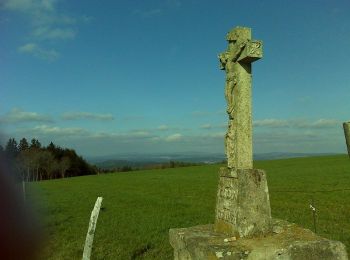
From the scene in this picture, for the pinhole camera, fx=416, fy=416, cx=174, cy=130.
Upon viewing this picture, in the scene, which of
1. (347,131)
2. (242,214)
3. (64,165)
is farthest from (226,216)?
(64,165)

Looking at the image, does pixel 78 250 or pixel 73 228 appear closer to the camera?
pixel 78 250

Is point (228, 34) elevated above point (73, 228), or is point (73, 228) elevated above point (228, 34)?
point (228, 34)

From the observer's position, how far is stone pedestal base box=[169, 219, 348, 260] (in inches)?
211

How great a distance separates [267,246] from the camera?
215 inches

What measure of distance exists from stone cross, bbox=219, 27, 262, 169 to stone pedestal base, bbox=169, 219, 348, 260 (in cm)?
113

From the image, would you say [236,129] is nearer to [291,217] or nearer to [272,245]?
[272,245]

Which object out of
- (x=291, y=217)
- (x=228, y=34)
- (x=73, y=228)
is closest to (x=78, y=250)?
(x=73, y=228)

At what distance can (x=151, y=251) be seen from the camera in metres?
9.79

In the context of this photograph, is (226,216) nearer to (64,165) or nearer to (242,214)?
(242,214)

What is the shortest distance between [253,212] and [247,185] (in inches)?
16.1

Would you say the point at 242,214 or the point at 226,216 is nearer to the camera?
the point at 242,214

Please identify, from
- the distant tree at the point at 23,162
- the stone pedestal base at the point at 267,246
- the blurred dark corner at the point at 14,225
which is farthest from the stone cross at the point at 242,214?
the blurred dark corner at the point at 14,225

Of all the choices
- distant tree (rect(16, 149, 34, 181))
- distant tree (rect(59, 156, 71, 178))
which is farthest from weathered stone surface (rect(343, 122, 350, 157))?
distant tree (rect(59, 156, 71, 178))

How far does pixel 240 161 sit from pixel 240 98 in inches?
39.9
